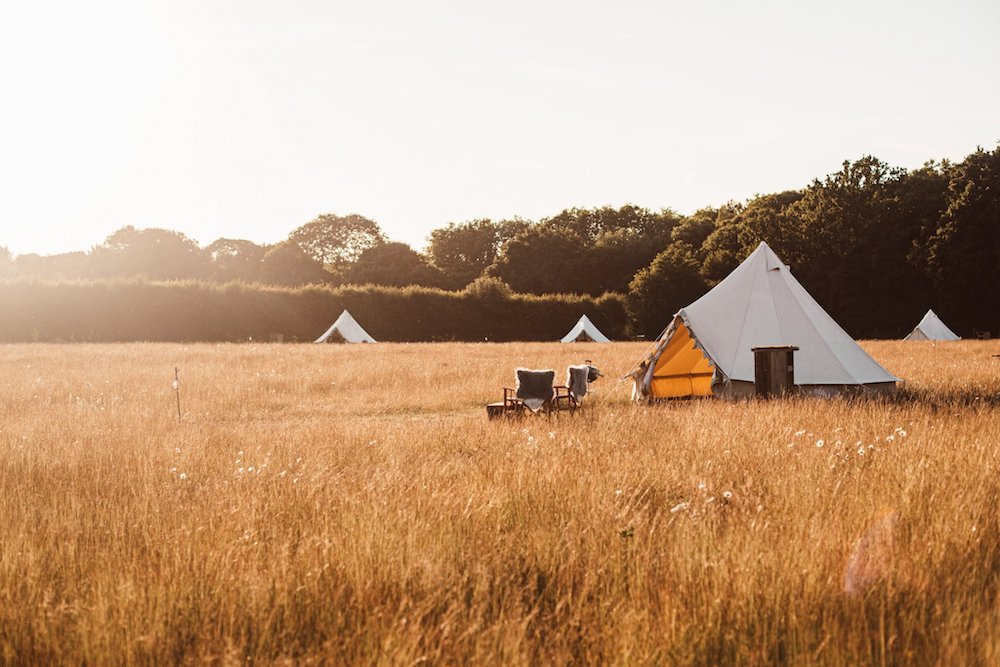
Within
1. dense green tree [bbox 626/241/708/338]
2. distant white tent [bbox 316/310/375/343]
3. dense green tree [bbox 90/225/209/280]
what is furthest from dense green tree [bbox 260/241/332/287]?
dense green tree [bbox 626/241/708/338]

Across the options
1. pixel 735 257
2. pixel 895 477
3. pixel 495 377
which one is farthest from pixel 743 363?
pixel 735 257

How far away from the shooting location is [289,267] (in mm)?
58000

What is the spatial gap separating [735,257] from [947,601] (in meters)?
41.5

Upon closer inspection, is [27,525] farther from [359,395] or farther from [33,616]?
[359,395]

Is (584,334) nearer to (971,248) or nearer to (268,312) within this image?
(268,312)

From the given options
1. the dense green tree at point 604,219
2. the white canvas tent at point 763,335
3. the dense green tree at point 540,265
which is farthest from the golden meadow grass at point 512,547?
the dense green tree at point 604,219

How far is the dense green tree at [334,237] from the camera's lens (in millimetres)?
61969

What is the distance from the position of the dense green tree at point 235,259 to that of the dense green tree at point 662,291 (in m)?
33.8

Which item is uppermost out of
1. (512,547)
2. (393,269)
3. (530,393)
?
(393,269)

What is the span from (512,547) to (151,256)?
60.4 m

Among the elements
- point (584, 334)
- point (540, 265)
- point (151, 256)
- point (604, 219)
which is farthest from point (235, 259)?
point (584, 334)

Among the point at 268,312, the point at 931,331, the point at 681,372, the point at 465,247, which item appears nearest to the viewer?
the point at 681,372

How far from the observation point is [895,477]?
3.95 m

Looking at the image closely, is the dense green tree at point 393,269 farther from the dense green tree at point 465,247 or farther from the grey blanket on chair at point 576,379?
the grey blanket on chair at point 576,379
